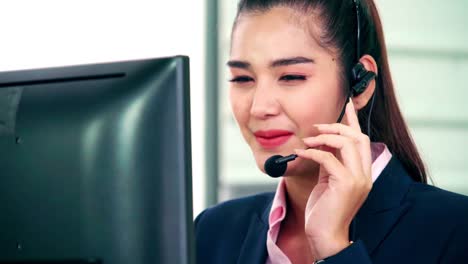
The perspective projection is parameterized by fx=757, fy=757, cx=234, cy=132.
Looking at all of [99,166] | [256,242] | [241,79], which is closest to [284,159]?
[241,79]

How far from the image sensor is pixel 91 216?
849 millimetres

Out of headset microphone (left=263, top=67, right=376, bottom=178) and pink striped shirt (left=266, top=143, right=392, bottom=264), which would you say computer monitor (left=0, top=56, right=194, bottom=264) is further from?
pink striped shirt (left=266, top=143, right=392, bottom=264)

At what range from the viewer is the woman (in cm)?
126

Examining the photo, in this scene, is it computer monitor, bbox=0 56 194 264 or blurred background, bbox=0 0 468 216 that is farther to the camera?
blurred background, bbox=0 0 468 216

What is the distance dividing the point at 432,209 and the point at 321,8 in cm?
43

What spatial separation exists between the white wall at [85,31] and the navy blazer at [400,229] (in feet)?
4.46

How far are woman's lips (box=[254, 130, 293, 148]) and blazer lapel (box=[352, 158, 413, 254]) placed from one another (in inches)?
7.9

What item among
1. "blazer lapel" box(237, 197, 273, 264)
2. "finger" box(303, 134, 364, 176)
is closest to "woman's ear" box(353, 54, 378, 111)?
"finger" box(303, 134, 364, 176)

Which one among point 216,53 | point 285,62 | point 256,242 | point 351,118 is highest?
point 216,53

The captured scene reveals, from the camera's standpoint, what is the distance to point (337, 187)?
1.25 m

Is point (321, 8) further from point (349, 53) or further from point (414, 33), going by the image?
point (414, 33)

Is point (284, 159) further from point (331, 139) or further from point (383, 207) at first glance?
point (383, 207)

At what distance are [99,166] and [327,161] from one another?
1.65 ft

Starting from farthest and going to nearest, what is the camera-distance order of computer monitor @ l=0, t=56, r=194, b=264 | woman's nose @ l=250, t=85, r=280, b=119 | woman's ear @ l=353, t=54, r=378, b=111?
woman's ear @ l=353, t=54, r=378, b=111, woman's nose @ l=250, t=85, r=280, b=119, computer monitor @ l=0, t=56, r=194, b=264
